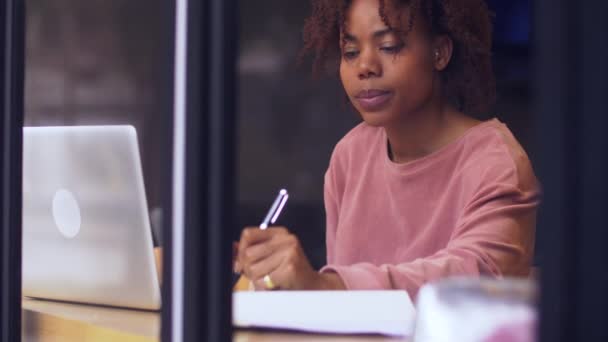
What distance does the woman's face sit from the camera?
203 cm

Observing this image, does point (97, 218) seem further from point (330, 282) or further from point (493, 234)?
point (493, 234)

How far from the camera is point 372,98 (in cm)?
207

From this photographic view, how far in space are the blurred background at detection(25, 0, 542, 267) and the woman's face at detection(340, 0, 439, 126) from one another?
0.53 meters

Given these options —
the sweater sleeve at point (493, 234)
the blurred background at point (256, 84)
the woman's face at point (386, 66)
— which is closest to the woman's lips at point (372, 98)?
the woman's face at point (386, 66)

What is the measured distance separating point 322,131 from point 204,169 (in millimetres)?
1763

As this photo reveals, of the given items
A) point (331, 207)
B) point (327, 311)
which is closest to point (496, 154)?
point (331, 207)

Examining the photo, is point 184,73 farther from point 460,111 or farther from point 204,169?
point 460,111

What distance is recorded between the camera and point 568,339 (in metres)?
0.78

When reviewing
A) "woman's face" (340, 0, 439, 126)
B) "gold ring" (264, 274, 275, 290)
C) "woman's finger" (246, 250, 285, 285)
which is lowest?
"gold ring" (264, 274, 275, 290)

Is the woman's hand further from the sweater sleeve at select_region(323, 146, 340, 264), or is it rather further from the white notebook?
the sweater sleeve at select_region(323, 146, 340, 264)

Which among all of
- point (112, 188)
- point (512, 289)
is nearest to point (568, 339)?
point (512, 289)

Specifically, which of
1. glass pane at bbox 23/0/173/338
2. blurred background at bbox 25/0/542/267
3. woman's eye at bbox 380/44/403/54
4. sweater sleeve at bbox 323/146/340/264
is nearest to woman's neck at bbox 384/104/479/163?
woman's eye at bbox 380/44/403/54

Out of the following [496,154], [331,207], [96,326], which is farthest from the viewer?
[331,207]

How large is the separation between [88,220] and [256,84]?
1.88 meters
